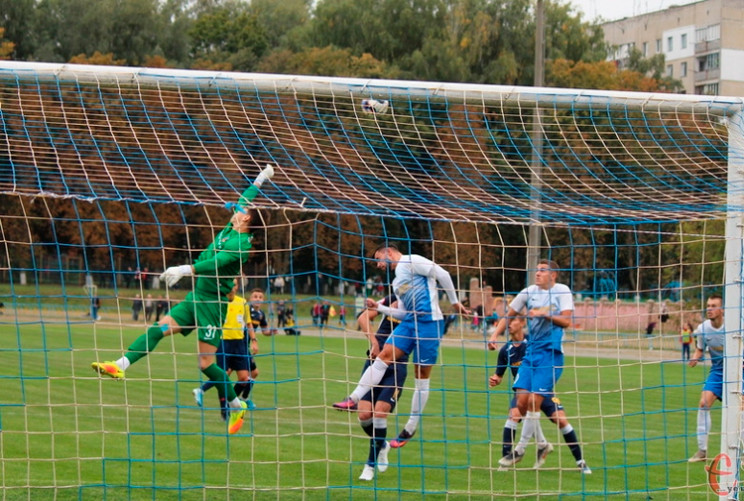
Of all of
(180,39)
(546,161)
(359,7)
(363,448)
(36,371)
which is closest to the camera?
(546,161)

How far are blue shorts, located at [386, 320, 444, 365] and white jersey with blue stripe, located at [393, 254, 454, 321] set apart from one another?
74 millimetres

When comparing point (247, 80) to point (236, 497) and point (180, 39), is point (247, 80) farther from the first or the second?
point (180, 39)

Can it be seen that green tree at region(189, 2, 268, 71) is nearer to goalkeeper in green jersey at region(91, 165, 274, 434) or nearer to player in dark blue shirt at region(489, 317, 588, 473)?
goalkeeper in green jersey at region(91, 165, 274, 434)

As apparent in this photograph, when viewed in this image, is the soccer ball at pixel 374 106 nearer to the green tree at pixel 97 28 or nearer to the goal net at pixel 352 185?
the goal net at pixel 352 185

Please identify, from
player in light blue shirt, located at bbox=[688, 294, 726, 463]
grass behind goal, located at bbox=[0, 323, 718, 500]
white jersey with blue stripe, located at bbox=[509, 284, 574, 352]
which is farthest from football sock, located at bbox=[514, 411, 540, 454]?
player in light blue shirt, located at bbox=[688, 294, 726, 463]

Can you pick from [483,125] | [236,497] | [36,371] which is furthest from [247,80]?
[36,371]

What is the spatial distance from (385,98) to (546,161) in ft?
6.15

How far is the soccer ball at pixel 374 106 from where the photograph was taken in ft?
24.8

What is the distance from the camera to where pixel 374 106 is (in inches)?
298

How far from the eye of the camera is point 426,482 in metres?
8.63

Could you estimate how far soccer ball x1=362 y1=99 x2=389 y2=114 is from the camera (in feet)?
24.8

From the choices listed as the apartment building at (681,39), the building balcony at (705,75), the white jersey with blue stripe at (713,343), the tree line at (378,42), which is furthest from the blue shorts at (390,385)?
the building balcony at (705,75)

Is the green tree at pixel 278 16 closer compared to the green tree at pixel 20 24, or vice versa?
the green tree at pixel 20 24

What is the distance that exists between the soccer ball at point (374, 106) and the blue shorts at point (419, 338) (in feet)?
6.17
